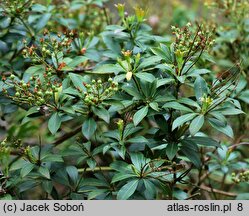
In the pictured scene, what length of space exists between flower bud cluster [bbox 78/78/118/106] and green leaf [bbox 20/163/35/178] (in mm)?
270

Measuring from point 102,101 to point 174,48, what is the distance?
0.29 meters

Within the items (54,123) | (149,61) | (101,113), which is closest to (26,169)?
(54,123)

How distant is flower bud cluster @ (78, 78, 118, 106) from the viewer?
48.8 inches

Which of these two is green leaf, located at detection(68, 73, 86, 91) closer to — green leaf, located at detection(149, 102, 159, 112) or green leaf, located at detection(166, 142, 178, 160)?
green leaf, located at detection(149, 102, 159, 112)

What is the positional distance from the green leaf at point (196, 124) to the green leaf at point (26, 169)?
0.50 meters

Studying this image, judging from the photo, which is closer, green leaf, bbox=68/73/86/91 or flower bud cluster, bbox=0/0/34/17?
green leaf, bbox=68/73/86/91

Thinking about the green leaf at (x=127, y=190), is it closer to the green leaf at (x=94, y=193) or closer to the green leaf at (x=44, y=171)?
the green leaf at (x=94, y=193)

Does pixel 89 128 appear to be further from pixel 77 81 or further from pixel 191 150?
pixel 191 150

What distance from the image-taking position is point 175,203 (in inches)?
54.9

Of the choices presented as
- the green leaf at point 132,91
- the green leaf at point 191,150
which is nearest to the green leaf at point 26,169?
the green leaf at point 132,91

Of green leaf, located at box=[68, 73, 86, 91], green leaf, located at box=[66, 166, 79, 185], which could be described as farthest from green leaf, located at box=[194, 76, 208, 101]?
green leaf, located at box=[66, 166, 79, 185]

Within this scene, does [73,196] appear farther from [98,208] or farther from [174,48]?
[174,48]

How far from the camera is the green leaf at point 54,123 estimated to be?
1282mm

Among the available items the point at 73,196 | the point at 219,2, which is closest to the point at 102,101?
the point at 73,196
